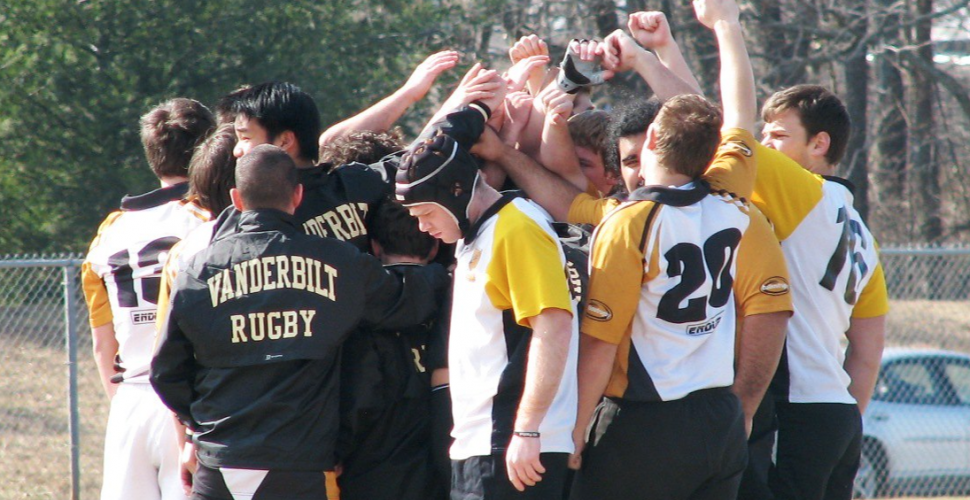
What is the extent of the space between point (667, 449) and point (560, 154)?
3.95 ft

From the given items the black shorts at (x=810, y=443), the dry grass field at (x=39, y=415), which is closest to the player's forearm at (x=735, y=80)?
the black shorts at (x=810, y=443)

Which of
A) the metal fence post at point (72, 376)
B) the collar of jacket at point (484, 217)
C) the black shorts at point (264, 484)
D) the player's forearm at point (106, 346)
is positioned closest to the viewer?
the collar of jacket at point (484, 217)

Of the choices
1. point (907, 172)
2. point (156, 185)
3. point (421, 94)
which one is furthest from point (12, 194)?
point (907, 172)

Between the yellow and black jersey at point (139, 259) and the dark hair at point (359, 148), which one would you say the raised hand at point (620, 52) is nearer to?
the dark hair at point (359, 148)

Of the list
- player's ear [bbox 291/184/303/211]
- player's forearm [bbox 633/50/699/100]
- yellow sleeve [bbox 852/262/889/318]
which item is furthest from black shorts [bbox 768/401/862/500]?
player's ear [bbox 291/184/303/211]

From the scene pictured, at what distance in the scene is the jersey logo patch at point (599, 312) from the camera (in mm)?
3035

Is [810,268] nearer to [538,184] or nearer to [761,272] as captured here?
[761,272]

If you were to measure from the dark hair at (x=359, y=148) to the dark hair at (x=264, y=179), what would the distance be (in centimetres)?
52

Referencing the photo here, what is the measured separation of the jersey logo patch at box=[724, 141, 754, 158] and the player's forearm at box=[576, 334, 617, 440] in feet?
2.81

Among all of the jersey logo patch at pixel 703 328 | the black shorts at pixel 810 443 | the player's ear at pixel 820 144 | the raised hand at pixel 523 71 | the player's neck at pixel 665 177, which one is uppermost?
the raised hand at pixel 523 71

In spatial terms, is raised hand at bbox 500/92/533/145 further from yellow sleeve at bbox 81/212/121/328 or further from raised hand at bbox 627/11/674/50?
yellow sleeve at bbox 81/212/121/328

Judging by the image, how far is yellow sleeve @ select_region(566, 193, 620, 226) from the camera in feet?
11.6

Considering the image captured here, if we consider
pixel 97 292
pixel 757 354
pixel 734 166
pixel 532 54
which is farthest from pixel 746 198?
pixel 97 292

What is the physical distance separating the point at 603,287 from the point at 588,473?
0.59m
